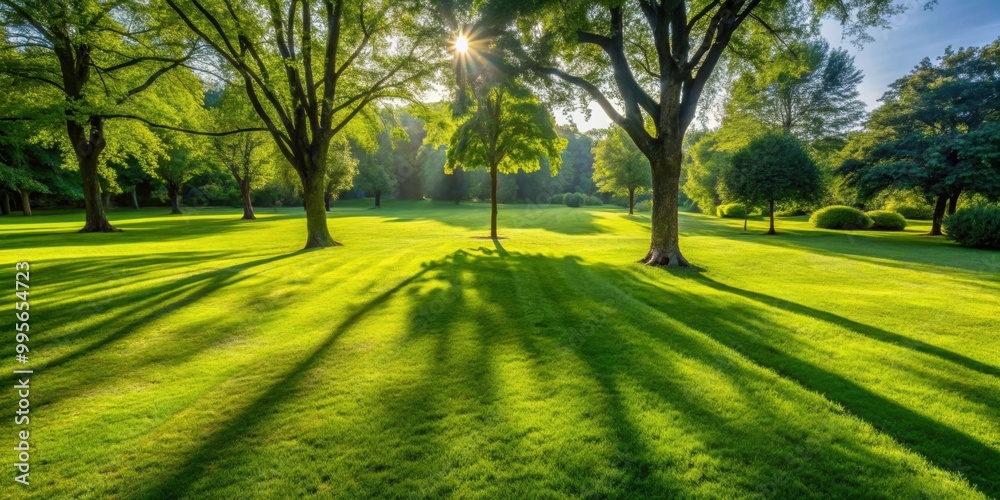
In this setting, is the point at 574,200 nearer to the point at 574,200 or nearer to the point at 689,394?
the point at 574,200

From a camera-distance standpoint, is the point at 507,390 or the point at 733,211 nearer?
the point at 507,390

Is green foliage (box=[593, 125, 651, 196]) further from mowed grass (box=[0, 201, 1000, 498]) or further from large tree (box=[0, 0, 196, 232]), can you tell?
large tree (box=[0, 0, 196, 232])

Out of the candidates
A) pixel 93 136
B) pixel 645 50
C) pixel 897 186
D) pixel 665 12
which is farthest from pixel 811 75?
pixel 93 136

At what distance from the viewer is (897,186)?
2064 centimetres

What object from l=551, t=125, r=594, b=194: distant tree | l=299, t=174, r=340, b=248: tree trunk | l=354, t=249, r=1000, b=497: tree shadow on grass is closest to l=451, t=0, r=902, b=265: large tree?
l=354, t=249, r=1000, b=497: tree shadow on grass

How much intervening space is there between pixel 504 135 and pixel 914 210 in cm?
4203

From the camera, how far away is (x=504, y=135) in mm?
20781

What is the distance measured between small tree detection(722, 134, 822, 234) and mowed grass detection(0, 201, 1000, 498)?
18.2 meters

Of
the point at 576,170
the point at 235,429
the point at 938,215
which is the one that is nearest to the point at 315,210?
the point at 235,429

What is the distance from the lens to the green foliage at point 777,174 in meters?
25.2

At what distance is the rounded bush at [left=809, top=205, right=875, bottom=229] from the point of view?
99.6ft

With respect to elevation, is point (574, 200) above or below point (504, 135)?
below

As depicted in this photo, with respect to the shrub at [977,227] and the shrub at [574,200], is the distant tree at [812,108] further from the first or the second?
the shrub at [574,200]

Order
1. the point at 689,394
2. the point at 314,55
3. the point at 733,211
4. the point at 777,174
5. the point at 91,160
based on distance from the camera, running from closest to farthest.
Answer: the point at 689,394, the point at 314,55, the point at 91,160, the point at 777,174, the point at 733,211
